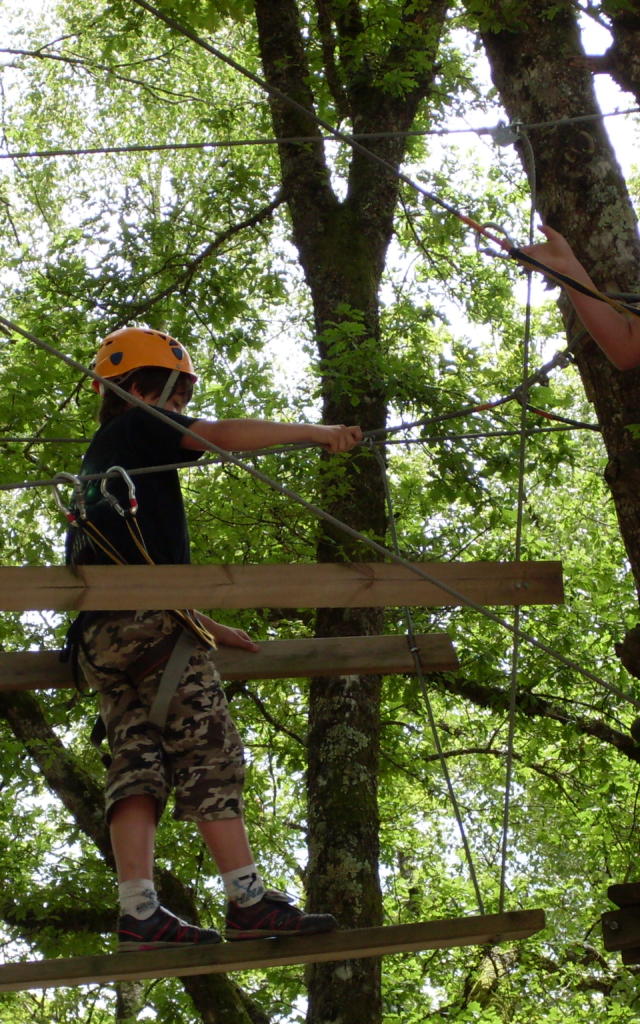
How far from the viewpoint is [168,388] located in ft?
11.2

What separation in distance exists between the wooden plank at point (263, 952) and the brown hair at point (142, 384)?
1.54m

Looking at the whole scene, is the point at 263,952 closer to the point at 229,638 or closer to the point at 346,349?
the point at 229,638

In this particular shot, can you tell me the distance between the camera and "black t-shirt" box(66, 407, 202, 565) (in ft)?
10.4

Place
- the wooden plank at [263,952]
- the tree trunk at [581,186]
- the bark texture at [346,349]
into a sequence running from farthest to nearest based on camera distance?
1. the bark texture at [346,349]
2. the tree trunk at [581,186]
3. the wooden plank at [263,952]

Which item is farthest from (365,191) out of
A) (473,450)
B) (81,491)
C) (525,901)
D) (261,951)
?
(525,901)

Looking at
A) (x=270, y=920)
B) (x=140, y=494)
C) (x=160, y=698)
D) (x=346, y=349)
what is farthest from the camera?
(x=346, y=349)

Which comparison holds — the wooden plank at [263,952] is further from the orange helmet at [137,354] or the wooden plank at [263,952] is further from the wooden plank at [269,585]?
the orange helmet at [137,354]

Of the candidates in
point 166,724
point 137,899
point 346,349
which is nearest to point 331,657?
point 166,724

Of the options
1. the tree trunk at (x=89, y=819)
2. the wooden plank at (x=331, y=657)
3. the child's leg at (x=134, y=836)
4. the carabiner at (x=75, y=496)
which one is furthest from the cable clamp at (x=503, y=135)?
the tree trunk at (x=89, y=819)

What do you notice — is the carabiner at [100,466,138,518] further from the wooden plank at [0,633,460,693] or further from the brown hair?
the wooden plank at [0,633,460,693]

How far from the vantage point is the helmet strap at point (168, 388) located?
133 inches

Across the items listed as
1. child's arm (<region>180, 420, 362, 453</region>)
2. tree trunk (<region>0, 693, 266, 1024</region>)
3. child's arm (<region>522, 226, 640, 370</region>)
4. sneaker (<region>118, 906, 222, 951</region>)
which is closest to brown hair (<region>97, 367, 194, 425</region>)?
child's arm (<region>180, 420, 362, 453</region>)

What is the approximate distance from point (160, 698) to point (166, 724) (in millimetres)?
95

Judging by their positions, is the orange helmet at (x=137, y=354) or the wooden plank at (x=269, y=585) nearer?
the wooden plank at (x=269, y=585)
